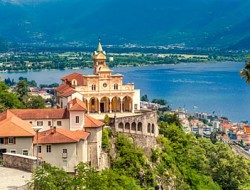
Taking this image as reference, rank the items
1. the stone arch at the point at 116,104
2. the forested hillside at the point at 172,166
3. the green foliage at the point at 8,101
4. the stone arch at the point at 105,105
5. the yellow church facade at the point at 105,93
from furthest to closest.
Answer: the stone arch at the point at 116,104 < the stone arch at the point at 105,105 < the yellow church facade at the point at 105,93 < the green foliage at the point at 8,101 < the forested hillside at the point at 172,166

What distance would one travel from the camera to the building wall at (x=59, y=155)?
24.4m

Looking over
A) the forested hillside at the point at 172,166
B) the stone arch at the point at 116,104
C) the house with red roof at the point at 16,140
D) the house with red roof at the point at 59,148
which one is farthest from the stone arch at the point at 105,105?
the house with red roof at the point at 16,140

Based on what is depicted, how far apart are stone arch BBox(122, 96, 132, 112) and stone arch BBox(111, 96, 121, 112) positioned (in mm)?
362

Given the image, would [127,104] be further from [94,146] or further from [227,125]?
[227,125]

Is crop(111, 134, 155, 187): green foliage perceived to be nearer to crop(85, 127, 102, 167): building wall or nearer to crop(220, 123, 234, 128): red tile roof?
crop(85, 127, 102, 167): building wall

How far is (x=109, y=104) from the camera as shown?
3772 centimetres

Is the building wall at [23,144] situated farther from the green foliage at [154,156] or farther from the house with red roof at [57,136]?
the green foliage at [154,156]

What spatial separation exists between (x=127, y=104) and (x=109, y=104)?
4.24ft

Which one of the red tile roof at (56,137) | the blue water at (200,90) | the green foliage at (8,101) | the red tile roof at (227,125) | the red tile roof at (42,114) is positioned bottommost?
the red tile roof at (56,137)

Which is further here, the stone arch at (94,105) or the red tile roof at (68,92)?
the stone arch at (94,105)

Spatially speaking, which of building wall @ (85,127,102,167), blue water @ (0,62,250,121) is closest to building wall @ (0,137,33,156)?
building wall @ (85,127,102,167)

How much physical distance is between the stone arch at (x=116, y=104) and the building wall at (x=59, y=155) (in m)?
13.0

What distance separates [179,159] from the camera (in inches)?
1404

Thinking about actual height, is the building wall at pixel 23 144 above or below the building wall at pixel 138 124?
below
